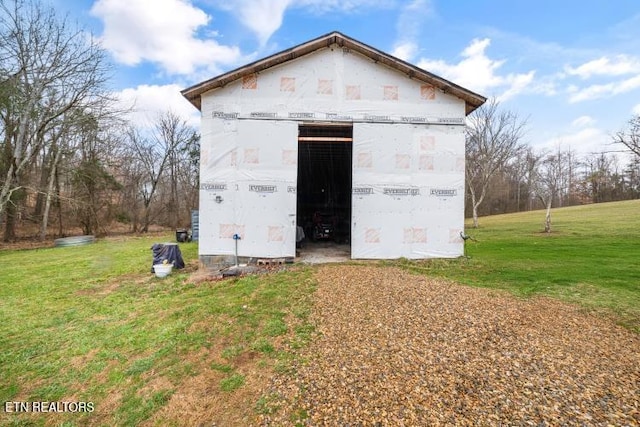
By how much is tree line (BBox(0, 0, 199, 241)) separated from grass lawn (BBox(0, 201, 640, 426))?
10241 millimetres

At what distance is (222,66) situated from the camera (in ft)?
44.9

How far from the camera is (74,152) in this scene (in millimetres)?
19031

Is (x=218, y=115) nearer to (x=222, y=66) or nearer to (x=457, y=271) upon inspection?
(x=222, y=66)

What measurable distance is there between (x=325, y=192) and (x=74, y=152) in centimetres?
1721

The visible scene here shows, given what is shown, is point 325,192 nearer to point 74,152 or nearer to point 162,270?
point 162,270

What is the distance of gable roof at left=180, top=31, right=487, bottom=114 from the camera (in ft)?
27.4

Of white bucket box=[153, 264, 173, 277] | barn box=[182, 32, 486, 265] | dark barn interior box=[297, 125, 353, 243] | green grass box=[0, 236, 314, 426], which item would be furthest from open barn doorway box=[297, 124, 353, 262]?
white bucket box=[153, 264, 173, 277]

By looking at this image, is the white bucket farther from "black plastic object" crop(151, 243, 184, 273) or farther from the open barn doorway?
the open barn doorway

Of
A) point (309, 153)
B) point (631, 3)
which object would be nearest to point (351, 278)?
point (309, 153)

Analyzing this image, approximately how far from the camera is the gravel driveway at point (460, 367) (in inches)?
101

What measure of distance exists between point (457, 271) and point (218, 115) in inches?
333

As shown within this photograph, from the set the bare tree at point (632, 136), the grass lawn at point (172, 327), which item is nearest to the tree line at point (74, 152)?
the grass lawn at point (172, 327)

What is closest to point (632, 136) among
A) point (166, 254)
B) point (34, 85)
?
point (166, 254)

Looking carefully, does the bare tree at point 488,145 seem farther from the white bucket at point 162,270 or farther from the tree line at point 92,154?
the white bucket at point 162,270
